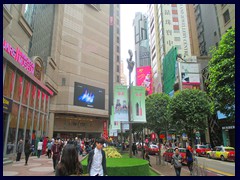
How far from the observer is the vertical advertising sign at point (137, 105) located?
A: 43.1 feet

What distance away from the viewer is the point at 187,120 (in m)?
22.1

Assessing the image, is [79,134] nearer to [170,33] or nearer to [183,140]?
[183,140]

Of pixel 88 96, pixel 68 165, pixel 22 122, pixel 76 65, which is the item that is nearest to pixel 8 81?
pixel 22 122

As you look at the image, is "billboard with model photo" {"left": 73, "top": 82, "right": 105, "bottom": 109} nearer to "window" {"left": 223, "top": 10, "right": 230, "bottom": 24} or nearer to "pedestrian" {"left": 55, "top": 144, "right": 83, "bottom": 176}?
"window" {"left": 223, "top": 10, "right": 230, "bottom": 24}

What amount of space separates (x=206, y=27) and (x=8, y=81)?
154ft

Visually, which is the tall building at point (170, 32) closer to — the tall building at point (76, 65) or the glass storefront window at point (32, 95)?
the tall building at point (76, 65)

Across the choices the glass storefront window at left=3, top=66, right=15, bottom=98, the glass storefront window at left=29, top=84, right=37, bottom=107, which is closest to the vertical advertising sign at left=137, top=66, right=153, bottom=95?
the glass storefront window at left=29, top=84, right=37, bottom=107

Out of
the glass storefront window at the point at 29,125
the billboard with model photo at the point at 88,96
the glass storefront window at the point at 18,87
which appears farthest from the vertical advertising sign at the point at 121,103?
the billboard with model photo at the point at 88,96

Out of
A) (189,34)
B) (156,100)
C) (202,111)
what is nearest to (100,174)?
(156,100)

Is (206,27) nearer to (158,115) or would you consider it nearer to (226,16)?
(226,16)

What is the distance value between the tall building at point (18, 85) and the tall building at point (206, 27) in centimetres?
3498

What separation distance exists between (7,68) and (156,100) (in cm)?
A: 1441

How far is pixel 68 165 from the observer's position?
179 inches
